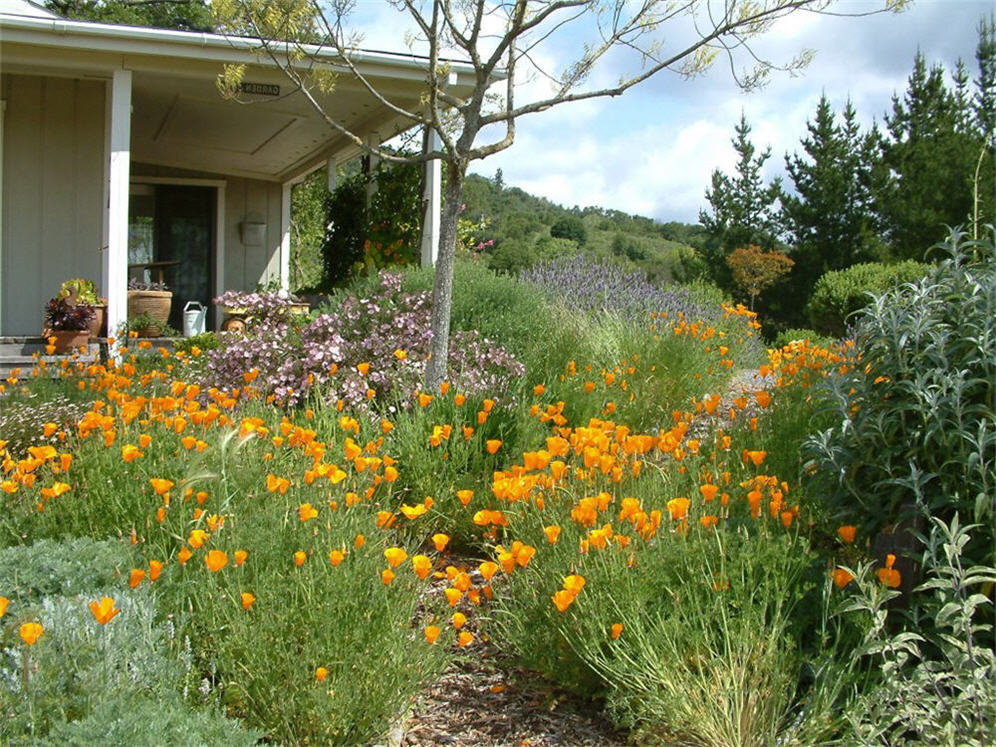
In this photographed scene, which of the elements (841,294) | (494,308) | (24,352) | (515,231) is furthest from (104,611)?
(515,231)

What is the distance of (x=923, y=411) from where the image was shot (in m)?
2.69

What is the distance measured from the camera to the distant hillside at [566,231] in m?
34.6

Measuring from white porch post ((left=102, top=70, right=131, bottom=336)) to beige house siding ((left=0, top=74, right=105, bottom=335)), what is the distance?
182 cm

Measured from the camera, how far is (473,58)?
5.18 m

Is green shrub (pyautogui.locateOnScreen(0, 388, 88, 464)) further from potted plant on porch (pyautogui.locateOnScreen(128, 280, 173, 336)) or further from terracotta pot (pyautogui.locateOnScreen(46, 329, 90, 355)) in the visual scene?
potted plant on porch (pyautogui.locateOnScreen(128, 280, 173, 336))

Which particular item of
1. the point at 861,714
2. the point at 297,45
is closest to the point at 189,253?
the point at 297,45

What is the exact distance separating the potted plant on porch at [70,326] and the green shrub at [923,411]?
295 inches

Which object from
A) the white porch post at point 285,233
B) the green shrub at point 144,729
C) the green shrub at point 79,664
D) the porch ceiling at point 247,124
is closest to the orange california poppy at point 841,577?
the green shrub at point 144,729

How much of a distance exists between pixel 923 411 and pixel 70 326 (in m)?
8.00

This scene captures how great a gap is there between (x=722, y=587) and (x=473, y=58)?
3696 millimetres

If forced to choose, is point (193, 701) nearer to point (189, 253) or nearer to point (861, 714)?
point (861, 714)

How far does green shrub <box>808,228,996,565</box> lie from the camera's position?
2.64 metres

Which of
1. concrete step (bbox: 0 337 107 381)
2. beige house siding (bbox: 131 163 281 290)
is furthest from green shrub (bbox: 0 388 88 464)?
beige house siding (bbox: 131 163 281 290)

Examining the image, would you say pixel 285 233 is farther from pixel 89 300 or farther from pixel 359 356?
pixel 359 356
